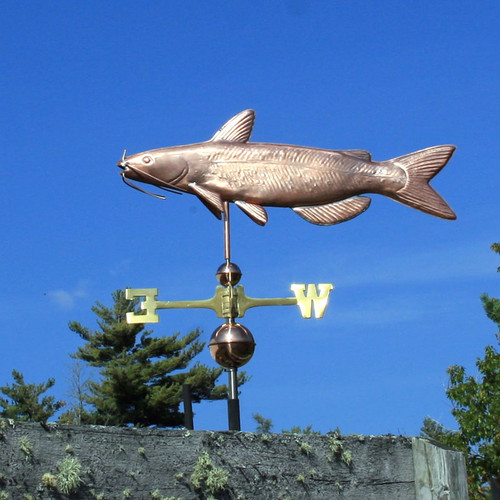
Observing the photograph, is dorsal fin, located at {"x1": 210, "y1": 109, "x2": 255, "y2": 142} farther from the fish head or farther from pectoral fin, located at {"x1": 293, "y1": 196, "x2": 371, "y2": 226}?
pectoral fin, located at {"x1": 293, "y1": 196, "x2": 371, "y2": 226}

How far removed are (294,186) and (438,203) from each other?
2.47 ft

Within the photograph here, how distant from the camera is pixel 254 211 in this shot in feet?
14.7

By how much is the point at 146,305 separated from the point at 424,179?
1.55 metres

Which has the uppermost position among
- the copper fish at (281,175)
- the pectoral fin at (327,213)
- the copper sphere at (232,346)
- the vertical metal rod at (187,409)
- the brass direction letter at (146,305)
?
the copper fish at (281,175)

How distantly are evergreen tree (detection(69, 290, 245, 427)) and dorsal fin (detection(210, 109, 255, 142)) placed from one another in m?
Answer: 11.5

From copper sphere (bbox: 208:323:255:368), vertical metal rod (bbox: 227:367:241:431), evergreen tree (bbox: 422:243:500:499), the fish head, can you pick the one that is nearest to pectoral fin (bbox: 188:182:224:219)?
the fish head

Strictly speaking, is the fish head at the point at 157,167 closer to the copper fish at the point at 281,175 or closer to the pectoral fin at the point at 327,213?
the copper fish at the point at 281,175

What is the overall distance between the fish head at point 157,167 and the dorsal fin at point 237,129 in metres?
0.23

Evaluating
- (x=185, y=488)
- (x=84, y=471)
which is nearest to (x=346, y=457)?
(x=185, y=488)

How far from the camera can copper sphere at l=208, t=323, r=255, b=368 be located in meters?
4.16

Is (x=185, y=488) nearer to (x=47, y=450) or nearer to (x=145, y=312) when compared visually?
(x=47, y=450)

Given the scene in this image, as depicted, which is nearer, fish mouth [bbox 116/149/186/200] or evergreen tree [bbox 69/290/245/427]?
fish mouth [bbox 116/149/186/200]

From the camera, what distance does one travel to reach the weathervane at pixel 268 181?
4.34 m

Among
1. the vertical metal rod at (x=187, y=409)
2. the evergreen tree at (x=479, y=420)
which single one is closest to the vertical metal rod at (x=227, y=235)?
the vertical metal rod at (x=187, y=409)
